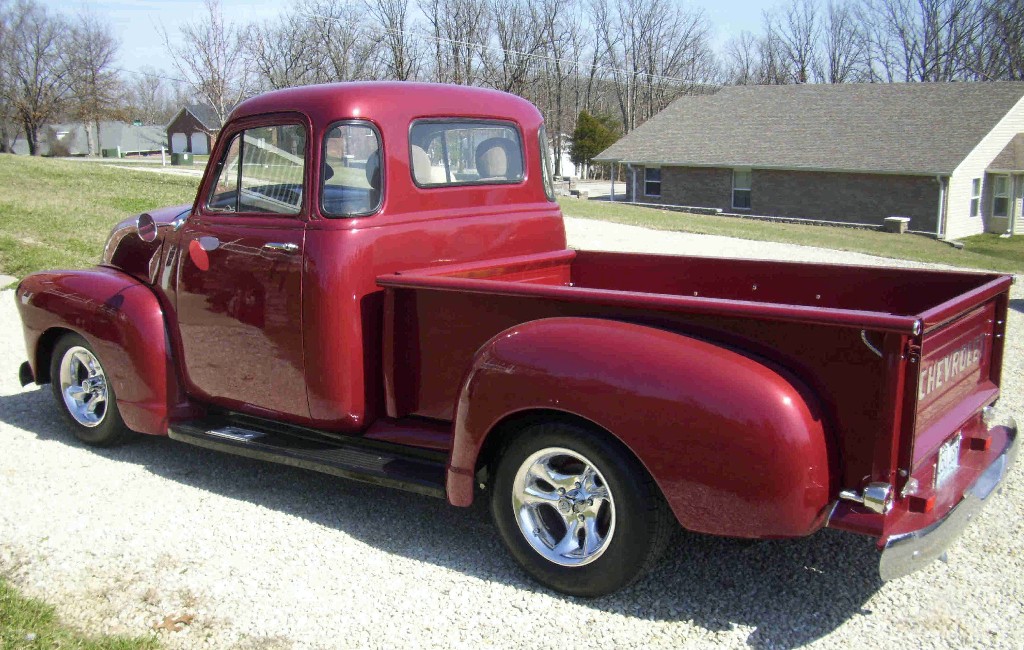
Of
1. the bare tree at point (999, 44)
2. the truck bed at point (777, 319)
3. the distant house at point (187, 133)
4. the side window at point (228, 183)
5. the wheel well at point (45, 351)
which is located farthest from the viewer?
the distant house at point (187, 133)

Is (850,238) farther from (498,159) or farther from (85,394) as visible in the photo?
(85,394)

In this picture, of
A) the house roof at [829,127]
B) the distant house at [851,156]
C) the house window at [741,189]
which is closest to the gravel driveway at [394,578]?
the distant house at [851,156]

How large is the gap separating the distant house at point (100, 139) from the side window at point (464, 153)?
66.4m

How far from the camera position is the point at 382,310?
4109mm

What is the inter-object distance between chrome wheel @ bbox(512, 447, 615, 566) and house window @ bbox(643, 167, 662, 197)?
3225cm

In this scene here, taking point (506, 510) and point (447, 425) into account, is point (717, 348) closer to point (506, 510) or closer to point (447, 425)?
point (506, 510)

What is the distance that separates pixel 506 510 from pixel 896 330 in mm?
1596

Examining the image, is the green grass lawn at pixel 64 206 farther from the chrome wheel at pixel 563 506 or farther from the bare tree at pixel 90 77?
the bare tree at pixel 90 77

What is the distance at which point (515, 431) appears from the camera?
137 inches

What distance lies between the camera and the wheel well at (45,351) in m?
5.27

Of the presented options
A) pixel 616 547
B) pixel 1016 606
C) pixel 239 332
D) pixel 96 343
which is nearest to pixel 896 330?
pixel 616 547

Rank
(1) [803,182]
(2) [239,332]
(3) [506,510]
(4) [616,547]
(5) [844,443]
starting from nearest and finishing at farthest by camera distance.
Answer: (5) [844,443] → (4) [616,547] → (3) [506,510] → (2) [239,332] → (1) [803,182]

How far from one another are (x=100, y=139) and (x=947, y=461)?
7918cm

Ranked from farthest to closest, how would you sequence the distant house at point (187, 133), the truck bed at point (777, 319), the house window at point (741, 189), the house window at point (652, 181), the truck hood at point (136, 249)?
the distant house at point (187, 133) < the house window at point (652, 181) < the house window at point (741, 189) < the truck hood at point (136, 249) < the truck bed at point (777, 319)
